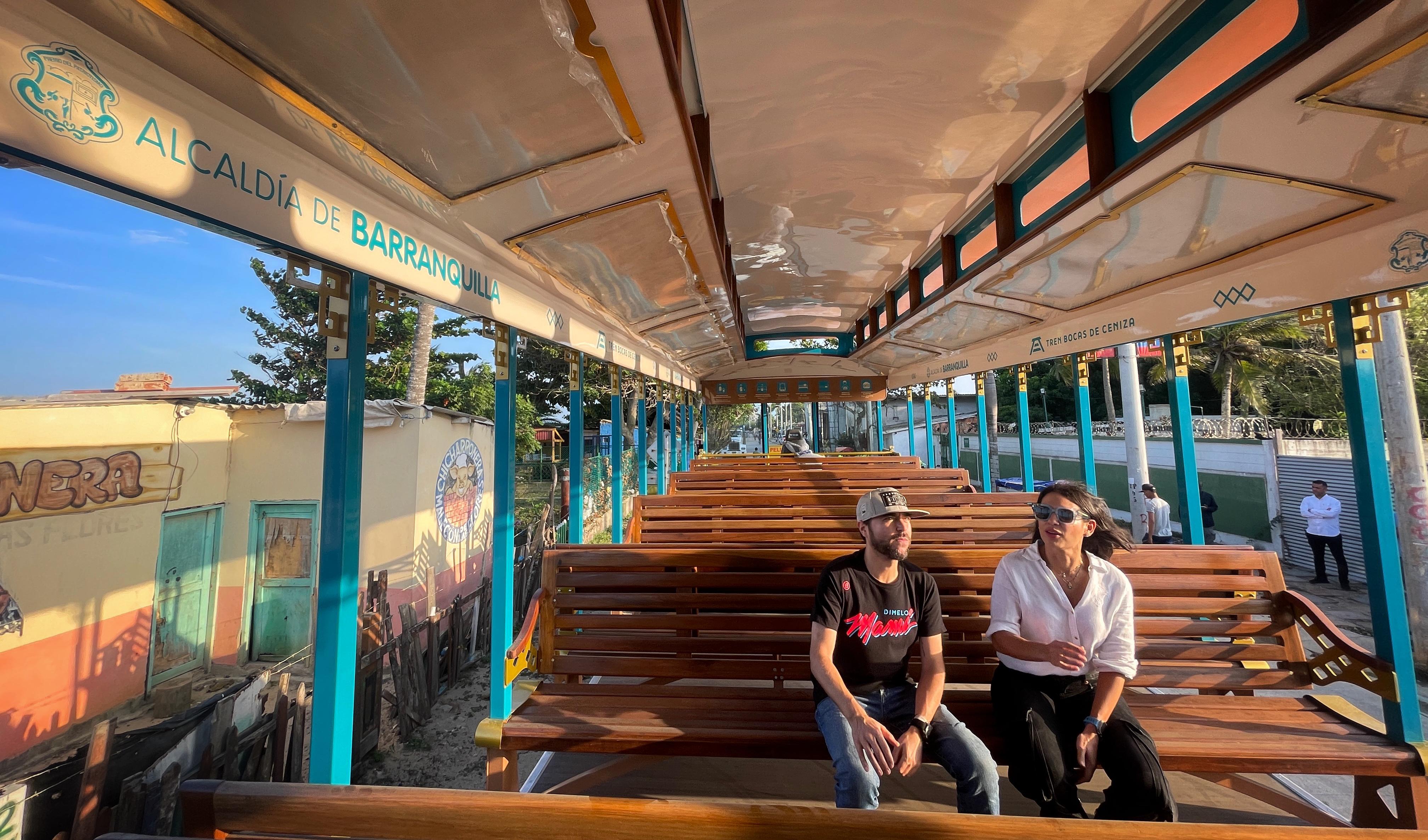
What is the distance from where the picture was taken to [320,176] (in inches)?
62.1

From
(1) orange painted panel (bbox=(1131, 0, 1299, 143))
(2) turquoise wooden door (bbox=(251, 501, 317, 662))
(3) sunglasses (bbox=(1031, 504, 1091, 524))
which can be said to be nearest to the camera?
(1) orange painted panel (bbox=(1131, 0, 1299, 143))

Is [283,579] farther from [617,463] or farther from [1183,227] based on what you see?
[1183,227]

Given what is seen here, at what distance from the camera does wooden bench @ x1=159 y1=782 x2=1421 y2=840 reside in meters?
1.01

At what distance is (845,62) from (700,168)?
70 cm

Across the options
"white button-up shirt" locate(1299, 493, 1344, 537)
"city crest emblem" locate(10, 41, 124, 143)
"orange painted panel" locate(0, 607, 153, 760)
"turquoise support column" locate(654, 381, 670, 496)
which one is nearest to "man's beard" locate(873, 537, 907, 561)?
"city crest emblem" locate(10, 41, 124, 143)

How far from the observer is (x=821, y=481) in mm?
5785

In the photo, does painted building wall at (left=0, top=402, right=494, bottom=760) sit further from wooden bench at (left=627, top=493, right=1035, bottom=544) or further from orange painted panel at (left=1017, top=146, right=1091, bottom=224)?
orange painted panel at (left=1017, top=146, right=1091, bottom=224)

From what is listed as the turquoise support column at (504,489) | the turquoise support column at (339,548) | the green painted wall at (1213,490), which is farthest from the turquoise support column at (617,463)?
the green painted wall at (1213,490)

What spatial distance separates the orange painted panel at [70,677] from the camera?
5234 mm

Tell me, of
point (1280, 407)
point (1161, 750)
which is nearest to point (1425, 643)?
point (1161, 750)

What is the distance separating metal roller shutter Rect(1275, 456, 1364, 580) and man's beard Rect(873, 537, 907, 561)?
10137mm

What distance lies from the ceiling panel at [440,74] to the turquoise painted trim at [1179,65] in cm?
193

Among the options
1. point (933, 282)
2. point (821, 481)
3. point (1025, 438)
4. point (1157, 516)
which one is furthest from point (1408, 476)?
point (821, 481)

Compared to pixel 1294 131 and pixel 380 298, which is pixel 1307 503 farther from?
pixel 380 298
